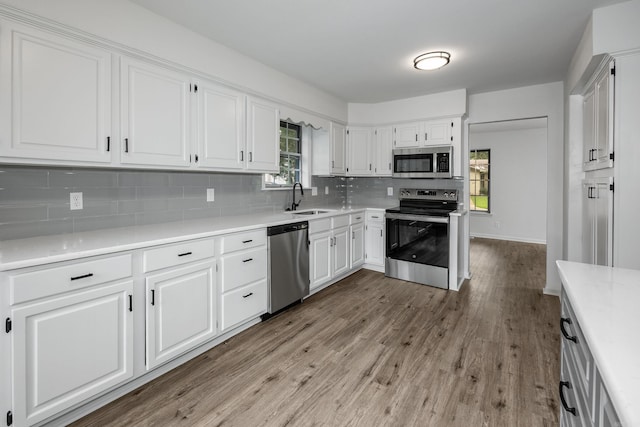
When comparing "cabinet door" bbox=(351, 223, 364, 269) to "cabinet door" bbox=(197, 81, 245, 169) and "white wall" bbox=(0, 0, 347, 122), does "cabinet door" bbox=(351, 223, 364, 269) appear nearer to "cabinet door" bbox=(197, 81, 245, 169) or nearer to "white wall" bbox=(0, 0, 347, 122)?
"white wall" bbox=(0, 0, 347, 122)

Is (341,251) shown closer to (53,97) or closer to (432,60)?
(432,60)

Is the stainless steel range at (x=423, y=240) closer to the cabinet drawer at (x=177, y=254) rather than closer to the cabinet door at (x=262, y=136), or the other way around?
the cabinet door at (x=262, y=136)

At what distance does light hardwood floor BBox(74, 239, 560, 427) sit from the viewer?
5.89 ft

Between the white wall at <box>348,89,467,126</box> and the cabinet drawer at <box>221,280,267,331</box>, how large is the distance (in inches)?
118

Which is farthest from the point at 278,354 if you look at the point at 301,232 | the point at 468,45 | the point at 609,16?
the point at 609,16

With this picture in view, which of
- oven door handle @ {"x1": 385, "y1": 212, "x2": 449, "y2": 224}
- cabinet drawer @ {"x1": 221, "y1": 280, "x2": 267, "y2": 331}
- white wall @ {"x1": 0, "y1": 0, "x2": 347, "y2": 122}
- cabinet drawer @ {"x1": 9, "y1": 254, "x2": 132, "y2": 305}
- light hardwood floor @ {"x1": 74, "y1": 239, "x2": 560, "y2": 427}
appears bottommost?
light hardwood floor @ {"x1": 74, "y1": 239, "x2": 560, "y2": 427}

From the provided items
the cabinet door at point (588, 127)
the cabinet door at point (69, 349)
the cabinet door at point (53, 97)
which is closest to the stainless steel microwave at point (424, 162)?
the cabinet door at point (588, 127)

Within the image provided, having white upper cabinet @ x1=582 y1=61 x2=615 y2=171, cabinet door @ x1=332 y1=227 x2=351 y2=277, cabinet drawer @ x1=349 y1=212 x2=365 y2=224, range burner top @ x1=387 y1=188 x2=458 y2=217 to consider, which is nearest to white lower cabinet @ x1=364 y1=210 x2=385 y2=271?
cabinet drawer @ x1=349 y1=212 x2=365 y2=224

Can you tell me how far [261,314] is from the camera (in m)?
2.93

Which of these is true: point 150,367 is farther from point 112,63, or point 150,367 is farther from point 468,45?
point 468,45

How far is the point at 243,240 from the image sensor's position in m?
2.65

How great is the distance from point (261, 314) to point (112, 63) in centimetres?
223

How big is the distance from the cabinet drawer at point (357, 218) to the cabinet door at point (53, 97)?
287 centimetres

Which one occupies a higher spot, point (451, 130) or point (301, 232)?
point (451, 130)
